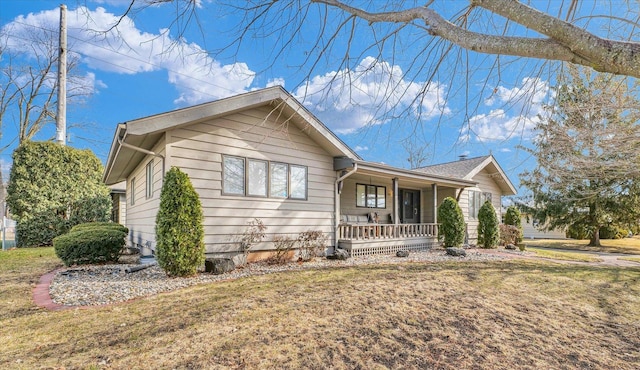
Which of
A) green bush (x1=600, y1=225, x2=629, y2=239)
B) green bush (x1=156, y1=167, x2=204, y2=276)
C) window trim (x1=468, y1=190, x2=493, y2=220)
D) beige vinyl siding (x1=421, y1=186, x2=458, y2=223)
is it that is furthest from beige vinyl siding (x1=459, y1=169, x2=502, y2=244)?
green bush (x1=156, y1=167, x2=204, y2=276)

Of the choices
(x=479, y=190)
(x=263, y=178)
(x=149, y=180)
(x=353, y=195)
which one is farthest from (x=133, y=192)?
(x=479, y=190)

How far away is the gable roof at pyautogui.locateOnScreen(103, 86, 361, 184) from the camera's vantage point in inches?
278

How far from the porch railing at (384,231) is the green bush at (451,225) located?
73cm

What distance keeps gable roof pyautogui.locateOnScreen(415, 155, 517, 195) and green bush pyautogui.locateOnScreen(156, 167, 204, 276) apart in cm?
1189

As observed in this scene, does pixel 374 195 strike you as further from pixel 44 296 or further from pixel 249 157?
pixel 44 296

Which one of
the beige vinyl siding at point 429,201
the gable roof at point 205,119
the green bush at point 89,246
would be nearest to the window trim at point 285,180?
the gable roof at point 205,119

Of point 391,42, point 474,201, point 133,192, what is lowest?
point 474,201

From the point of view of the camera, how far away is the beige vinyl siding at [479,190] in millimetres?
16734

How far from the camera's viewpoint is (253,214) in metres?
8.78

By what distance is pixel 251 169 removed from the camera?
29.1ft

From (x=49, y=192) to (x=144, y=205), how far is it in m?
7.02

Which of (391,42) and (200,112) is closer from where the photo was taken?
(391,42)

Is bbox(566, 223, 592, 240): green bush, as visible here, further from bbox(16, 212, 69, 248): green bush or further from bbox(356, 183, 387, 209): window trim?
bbox(16, 212, 69, 248): green bush

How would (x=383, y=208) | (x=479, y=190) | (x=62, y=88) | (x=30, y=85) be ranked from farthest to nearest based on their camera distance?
(x=30, y=85), (x=479, y=190), (x=62, y=88), (x=383, y=208)
